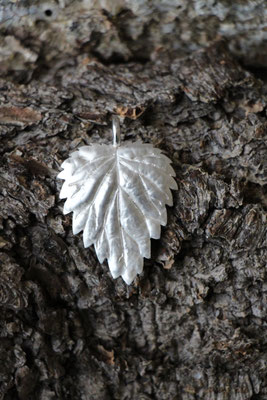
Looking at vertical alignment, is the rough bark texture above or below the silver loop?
below

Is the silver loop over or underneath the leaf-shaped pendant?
over

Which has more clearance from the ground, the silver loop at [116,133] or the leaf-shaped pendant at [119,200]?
the silver loop at [116,133]

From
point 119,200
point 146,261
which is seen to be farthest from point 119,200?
point 146,261

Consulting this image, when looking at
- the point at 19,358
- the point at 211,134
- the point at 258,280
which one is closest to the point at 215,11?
the point at 211,134

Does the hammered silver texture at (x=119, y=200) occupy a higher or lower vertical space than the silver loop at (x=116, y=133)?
lower
